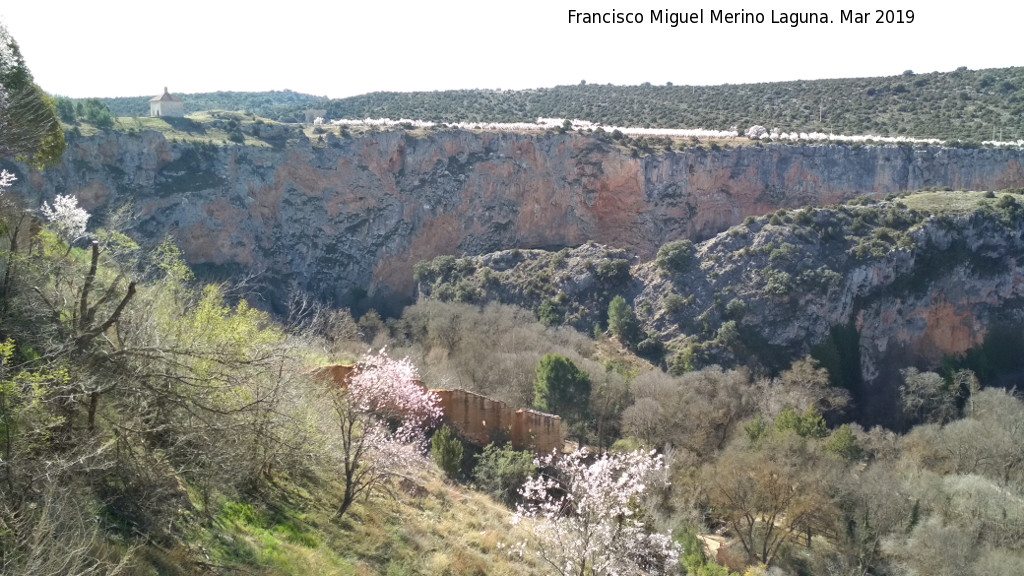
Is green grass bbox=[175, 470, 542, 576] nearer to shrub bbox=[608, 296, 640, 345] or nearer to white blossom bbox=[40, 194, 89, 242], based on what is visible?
white blossom bbox=[40, 194, 89, 242]

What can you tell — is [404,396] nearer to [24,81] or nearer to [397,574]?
[397,574]

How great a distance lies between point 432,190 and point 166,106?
1662 centimetres

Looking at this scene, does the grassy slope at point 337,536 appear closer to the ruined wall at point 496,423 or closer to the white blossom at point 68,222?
the white blossom at point 68,222

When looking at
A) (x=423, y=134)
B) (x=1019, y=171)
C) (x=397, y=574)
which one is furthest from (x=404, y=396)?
(x=1019, y=171)

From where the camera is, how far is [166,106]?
1791 inches

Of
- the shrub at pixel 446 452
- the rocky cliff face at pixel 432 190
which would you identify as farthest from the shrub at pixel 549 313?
the shrub at pixel 446 452

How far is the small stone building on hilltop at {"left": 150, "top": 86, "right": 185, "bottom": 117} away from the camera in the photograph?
148ft

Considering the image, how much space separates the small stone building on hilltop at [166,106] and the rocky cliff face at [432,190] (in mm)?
6002

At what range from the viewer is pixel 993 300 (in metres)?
34.2

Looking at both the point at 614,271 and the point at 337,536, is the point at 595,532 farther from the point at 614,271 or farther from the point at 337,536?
the point at 614,271

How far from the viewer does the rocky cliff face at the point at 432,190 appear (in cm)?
3972

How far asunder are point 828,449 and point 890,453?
9.97 feet

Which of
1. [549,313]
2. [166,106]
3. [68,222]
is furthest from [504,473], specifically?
[166,106]

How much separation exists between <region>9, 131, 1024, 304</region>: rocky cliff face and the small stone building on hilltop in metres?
6.00
